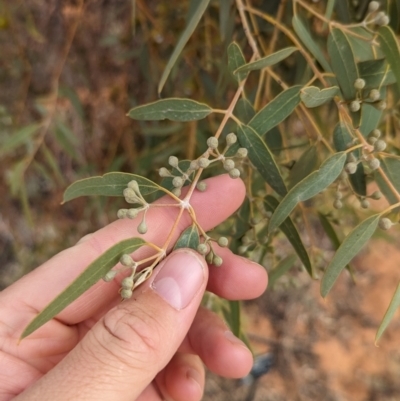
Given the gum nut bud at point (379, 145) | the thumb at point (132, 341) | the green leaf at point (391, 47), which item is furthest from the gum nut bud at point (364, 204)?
the thumb at point (132, 341)

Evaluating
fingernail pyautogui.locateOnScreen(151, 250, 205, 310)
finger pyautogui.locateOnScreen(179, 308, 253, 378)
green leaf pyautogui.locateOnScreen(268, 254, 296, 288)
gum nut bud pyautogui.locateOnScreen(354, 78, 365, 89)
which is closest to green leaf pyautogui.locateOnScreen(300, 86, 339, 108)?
gum nut bud pyautogui.locateOnScreen(354, 78, 365, 89)

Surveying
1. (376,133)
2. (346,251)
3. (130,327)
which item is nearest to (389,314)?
(346,251)

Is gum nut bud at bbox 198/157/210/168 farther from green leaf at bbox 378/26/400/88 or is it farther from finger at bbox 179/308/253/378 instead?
finger at bbox 179/308/253/378

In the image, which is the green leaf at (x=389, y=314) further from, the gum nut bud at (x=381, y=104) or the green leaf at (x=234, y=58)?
the green leaf at (x=234, y=58)

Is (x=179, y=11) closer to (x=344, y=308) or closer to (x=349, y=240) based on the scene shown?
(x=349, y=240)

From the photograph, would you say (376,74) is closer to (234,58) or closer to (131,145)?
(234,58)

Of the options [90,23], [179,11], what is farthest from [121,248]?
[90,23]
